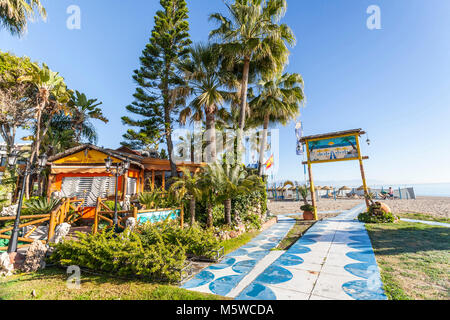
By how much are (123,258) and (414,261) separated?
7092mm

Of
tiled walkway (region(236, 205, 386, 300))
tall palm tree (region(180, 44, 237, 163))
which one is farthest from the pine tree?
tiled walkway (region(236, 205, 386, 300))

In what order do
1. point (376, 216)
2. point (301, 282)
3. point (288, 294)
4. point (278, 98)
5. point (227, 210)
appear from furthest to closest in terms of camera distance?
point (278, 98) → point (376, 216) → point (227, 210) → point (301, 282) → point (288, 294)

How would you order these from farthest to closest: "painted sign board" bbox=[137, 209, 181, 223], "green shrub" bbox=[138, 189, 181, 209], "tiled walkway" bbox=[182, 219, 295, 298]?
"green shrub" bbox=[138, 189, 181, 209] → "painted sign board" bbox=[137, 209, 181, 223] → "tiled walkway" bbox=[182, 219, 295, 298]

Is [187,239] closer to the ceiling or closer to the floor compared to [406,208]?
closer to the ceiling

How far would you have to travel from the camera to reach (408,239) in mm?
6586

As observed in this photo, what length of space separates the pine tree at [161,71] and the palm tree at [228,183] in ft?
18.5

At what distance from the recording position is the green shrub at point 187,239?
220 inches

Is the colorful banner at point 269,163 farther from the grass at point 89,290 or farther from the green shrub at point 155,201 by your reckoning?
the grass at point 89,290

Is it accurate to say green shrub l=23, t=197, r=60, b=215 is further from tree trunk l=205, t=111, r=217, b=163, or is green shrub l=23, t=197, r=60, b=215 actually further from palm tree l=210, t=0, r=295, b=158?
palm tree l=210, t=0, r=295, b=158

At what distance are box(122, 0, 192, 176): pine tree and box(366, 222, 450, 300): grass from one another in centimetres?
1169

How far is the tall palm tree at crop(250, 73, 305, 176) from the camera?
13625 millimetres

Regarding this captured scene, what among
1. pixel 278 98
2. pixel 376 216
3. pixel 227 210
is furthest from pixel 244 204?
pixel 278 98

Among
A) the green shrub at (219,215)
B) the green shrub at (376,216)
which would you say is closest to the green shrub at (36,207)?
the green shrub at (219,215)

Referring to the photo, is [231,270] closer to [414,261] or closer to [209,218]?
[209,218]
